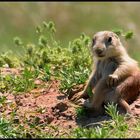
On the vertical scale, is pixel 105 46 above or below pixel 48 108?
above

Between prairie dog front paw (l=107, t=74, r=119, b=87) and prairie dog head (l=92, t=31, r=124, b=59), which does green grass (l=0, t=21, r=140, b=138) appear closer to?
prairie dog front paw (l=107, t=74, r=119, b=87)

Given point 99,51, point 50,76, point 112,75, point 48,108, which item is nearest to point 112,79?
point 112,75

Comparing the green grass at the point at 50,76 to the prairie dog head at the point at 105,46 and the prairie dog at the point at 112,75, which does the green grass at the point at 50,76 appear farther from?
the prairie dog head at the point at 105,46

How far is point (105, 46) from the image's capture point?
8.41 metres

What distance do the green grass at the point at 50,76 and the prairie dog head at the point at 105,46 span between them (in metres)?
0.72

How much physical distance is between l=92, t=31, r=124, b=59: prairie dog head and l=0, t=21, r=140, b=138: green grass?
72 cm

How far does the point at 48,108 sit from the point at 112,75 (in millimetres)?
1065

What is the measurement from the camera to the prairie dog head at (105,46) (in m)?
8.34

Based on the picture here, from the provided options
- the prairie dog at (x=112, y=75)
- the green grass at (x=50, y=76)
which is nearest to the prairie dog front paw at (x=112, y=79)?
the prairie dog at (x=112, y=75)

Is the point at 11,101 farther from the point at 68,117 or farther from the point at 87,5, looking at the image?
the point at 87,5

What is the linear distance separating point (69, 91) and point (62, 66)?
1.56 m

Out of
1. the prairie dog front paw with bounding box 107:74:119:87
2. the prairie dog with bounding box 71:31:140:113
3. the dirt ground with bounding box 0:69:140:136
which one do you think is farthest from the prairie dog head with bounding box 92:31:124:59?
the dirt ground with bounding box 0:69:140:136

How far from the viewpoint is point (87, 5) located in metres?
32.5

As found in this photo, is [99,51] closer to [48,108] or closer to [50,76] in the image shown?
[48,108]
